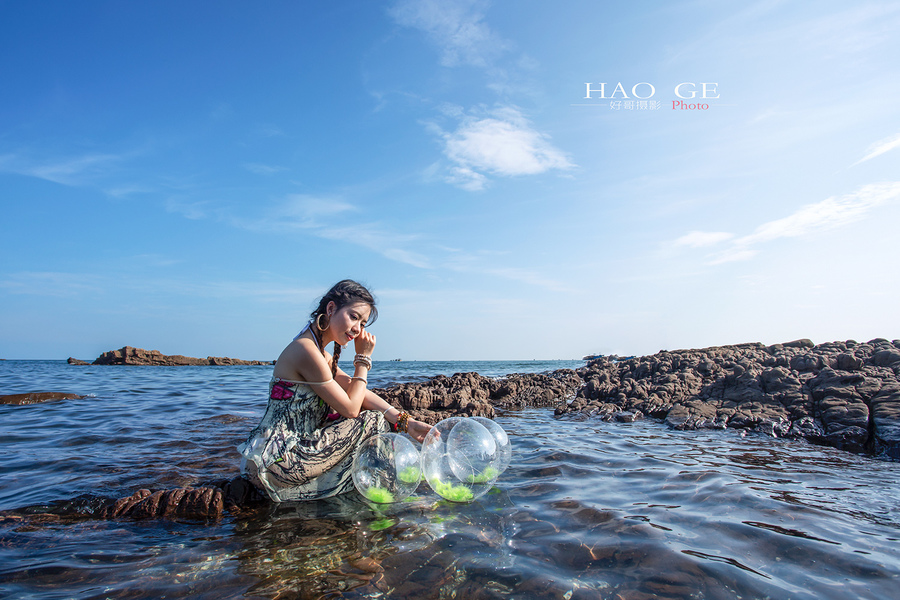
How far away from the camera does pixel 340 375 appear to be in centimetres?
495

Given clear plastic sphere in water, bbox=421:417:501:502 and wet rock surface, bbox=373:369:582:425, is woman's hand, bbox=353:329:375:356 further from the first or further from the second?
wet rock surface, bbox=373:369:582:425

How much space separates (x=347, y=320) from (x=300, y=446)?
3.89ft

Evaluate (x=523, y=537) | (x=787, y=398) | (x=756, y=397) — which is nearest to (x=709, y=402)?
(x=756, y=397)

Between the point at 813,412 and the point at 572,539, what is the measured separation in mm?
6653

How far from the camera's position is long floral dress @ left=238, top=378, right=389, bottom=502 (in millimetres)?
4090

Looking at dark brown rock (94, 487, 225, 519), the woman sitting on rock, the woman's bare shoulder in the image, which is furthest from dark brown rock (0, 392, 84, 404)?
the woman's bare shoulder

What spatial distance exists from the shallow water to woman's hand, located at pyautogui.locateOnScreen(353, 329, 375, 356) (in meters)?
1.40

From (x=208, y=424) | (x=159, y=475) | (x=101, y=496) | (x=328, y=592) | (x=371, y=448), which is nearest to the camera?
(x=328, y=592)

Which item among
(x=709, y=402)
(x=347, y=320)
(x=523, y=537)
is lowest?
(x=523, y=537)

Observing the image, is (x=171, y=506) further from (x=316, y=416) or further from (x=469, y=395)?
(x=469, y=395)

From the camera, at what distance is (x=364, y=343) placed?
14.6ft

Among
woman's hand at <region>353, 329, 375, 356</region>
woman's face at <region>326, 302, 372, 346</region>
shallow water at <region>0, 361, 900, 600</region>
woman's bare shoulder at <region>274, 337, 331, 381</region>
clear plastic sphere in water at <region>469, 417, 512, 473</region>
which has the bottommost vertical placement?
shallow water at <region>0, 361, 900, 600</region>

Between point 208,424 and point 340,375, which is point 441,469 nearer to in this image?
point 340,375

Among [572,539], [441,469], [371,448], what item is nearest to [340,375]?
[371,448]
